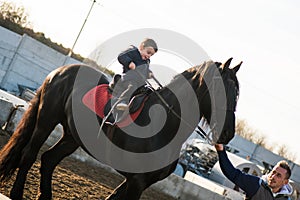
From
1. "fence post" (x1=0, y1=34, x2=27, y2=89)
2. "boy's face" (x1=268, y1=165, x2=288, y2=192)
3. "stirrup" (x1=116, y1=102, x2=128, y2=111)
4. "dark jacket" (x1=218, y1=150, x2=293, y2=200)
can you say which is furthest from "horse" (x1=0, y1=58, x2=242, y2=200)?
"fence post" (x1=0, y1=34, x2=27, y2=89)

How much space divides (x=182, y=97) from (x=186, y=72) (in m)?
0.31

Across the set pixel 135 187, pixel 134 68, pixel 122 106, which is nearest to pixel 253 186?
pixel 135 187

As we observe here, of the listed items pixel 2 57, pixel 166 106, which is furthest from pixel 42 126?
pixel 2 57

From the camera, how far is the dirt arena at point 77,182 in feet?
17.0

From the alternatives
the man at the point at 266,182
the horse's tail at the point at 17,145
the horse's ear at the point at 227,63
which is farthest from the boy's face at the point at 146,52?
the horse's tail at the point at 17,145

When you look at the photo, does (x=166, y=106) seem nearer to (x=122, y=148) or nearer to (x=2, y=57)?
(x=122, y=148)

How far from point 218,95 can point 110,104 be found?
1262 millimetres

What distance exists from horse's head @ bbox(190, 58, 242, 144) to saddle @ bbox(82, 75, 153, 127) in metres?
0.59

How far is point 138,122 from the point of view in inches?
159

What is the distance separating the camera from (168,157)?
3.94m

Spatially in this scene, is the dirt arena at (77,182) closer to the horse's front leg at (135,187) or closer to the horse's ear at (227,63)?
the horse's front leg at (135,187)

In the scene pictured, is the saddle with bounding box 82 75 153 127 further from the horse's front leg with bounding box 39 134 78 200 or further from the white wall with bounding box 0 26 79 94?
the white wall with bounding box 0 26 79 94

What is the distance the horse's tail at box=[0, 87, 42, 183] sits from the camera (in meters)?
4.51

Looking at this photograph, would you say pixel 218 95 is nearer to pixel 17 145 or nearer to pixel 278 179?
pixel 278 179
